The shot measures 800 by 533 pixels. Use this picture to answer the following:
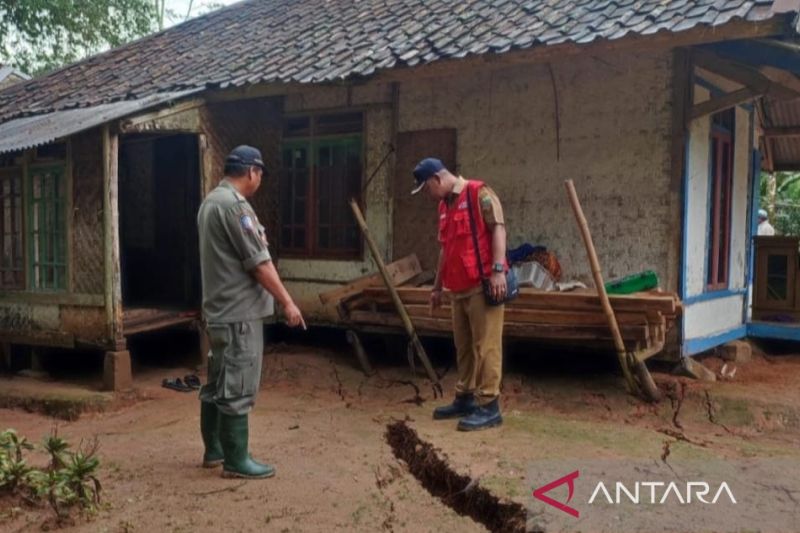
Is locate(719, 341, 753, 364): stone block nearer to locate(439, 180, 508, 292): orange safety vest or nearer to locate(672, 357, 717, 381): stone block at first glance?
locate(672, 357, 717, 381): stone block

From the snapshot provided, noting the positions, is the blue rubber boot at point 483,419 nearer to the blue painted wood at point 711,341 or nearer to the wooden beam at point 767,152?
the blue painted wood at point 711,341

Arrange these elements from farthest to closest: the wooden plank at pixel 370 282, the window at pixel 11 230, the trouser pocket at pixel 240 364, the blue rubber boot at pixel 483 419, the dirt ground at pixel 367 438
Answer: the window at pixel 11 230
the wooden plank at pixel 370 282
the blue rubber boot at pixel 483 419
the trouser pocket at pixel 240 364
the dirt ground at pixel 367 438

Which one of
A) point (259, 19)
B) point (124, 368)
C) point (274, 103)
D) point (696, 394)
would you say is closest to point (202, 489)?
point (124, 368)

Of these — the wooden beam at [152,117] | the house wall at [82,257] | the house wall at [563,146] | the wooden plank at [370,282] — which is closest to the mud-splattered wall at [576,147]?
the house wall at [563,146]

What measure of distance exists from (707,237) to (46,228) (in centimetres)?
682

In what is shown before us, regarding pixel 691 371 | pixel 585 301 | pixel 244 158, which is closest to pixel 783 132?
pixel 691 371

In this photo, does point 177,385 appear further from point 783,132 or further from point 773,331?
point 783,132

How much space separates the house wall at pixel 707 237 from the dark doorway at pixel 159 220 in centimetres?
569

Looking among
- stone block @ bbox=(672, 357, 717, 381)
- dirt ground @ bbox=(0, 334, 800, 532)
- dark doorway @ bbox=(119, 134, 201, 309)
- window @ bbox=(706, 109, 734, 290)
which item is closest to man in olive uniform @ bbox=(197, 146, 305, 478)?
dirt ground @ bbox=(0, 334, 800, 532)

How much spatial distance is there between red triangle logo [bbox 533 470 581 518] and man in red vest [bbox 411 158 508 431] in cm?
100

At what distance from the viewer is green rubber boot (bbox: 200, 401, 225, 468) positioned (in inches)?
161

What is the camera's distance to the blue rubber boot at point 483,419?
477cm

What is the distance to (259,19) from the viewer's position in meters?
10.1

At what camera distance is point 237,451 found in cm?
396
